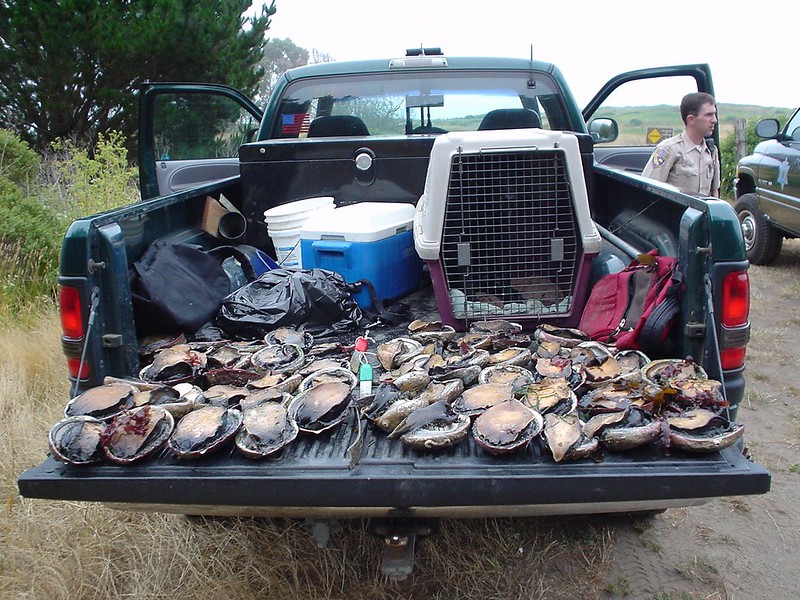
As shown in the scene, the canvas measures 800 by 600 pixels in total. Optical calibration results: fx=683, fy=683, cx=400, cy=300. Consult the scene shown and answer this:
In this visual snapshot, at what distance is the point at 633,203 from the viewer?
330 cm

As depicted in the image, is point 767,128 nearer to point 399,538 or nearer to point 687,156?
point 687,156

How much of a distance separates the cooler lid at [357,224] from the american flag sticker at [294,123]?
1.32 metres

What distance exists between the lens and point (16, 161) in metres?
8.00

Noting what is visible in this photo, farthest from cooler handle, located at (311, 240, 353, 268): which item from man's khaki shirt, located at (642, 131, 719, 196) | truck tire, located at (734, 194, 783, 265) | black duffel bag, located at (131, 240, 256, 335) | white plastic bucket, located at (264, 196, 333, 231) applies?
Result: truck tire, located at (734, 194, 783, 265)

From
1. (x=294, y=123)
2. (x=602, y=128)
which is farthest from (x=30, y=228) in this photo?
(x=602, y=128)

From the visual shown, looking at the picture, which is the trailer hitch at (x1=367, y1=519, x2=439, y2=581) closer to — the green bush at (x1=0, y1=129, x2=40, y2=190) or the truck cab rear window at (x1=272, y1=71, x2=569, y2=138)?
the truck cab rear window at (x1=272, y1=71, x2=569, y2=138)

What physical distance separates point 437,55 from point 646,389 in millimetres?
3216

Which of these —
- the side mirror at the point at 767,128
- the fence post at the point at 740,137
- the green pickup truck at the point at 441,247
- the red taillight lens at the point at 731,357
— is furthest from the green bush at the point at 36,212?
the fence post at the point at 740,137

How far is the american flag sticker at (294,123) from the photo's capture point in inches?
181

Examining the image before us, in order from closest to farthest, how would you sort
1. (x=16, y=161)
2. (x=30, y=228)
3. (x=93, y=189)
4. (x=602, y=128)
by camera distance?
(x=602, y=128) → (x=30, y=228) → (x=93, y=189) → (x=16, y=161)

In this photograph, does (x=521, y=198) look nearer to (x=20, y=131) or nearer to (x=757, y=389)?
(x=757, y=389)

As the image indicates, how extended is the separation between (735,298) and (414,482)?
4.04 ft

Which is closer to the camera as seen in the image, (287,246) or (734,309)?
(734,309)

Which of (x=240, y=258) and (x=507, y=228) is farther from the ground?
(x=507, y=228)
